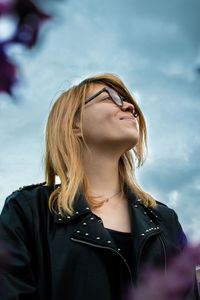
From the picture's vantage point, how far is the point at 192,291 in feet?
6.39

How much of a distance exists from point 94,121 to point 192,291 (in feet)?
3.77

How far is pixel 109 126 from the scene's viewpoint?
1.97 meters

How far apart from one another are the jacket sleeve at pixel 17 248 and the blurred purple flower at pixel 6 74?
1.08 meters

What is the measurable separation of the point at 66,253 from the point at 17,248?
23cm

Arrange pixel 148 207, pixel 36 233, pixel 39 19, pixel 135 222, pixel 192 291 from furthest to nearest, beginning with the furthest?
pixel 148 207
pixel 192 291
pixel 135 222
pixel 36 233
pixel 39 19

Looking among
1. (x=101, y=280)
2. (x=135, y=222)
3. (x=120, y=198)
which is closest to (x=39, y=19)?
(x=101, y=280)

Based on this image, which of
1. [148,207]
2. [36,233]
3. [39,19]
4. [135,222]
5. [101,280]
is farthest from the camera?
[148,207]

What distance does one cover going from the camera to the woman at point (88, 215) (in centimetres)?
157

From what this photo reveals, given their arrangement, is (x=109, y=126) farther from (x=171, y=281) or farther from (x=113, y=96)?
(x=171, y=281)

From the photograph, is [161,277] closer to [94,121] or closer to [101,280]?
A: [101,280]

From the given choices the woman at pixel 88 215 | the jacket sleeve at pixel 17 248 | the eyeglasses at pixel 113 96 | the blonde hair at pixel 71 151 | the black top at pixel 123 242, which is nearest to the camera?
the jacket sleeve at pixel 17 248

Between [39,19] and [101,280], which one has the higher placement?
[39,19]

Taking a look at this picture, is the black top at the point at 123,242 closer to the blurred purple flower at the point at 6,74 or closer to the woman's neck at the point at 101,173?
the woman's neck at the point at 101,173

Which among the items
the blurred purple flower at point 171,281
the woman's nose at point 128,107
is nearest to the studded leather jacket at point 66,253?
the woman's nose at point 128,107
